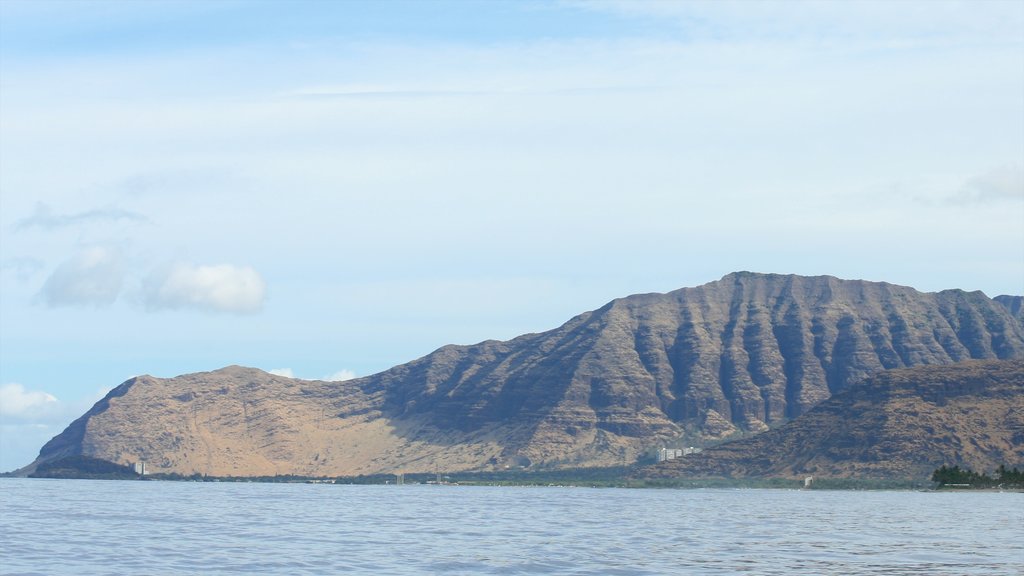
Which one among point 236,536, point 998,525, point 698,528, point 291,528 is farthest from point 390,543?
point 998,525

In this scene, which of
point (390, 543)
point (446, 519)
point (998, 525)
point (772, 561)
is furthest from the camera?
point (446, 519)

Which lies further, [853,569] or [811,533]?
[811,533]

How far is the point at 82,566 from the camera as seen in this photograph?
107 meters

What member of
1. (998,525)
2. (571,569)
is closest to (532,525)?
(998,525)

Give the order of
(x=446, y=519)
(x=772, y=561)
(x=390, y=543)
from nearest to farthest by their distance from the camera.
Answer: (x=772, y=561) → (x=390, y=543) → (x=446, y=519)

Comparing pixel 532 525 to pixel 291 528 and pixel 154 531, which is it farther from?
pixel 154 531

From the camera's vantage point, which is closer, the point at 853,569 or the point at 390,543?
the point at 853,569

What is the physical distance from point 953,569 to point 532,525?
265ft

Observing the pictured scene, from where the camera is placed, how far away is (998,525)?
172 m

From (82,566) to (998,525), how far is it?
116911 mm

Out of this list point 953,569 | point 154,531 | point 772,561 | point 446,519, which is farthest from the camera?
point 446,519

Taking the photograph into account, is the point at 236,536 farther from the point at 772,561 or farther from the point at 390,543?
the point at 772,561

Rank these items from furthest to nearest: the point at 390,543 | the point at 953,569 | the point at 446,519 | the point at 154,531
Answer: the point at 446,519
the point at 154,531
the point at 390,543
the point at 953,569

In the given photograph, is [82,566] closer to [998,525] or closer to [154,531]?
[154,531]
